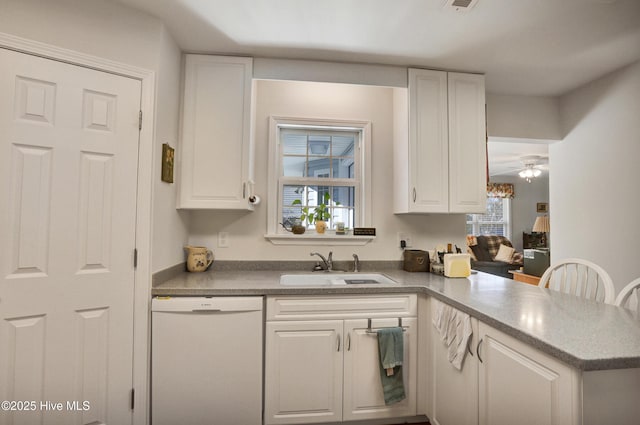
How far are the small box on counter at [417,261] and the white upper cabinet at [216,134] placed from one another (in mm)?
1347

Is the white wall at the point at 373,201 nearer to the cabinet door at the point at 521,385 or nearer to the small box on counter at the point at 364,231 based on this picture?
the small box on counter at the point at 364,231

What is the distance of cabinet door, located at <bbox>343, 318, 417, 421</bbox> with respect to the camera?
1804mm

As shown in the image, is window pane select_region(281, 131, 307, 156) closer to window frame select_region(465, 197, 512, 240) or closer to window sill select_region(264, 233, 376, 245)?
window sill select_region(264, 233, 376, 245)

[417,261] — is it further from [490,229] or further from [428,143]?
[490,229]

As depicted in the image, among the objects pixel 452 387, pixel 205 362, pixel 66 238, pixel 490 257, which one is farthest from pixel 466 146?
pixel 490 257

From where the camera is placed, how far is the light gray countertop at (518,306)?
94 centimetres

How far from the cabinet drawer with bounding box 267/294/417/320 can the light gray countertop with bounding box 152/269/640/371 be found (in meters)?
0.05

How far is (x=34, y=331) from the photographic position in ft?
4.66

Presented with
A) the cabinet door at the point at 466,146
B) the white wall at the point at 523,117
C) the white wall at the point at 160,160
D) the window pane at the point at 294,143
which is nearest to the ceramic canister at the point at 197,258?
the white wall at the point at 160,160

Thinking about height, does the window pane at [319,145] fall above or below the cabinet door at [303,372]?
above

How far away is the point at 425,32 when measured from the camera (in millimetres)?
1904

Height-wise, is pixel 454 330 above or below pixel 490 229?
below

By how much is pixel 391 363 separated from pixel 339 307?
439 mm

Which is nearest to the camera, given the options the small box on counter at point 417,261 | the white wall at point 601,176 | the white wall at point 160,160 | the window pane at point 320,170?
the white wall at point 160,160
